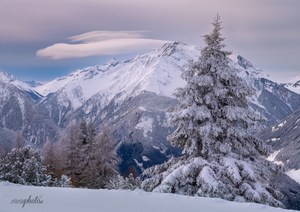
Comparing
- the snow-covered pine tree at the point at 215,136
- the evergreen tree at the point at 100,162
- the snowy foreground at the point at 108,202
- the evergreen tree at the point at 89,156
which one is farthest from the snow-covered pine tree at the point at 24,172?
the evergreen tree at the point at 89,156

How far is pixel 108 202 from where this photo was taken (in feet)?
45.1

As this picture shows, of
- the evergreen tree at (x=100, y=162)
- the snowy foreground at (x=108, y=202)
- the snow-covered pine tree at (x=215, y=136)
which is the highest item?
the snow-covered pine tree at (x=215, y=136)

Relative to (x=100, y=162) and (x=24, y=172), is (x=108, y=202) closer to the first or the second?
(x=24, y=172)

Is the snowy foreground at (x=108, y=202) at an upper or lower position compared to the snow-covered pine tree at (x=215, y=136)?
lower

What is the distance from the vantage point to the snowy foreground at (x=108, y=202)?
1281 centimetres

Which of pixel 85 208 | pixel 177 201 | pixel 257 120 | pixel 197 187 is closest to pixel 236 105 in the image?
pixel 257 120

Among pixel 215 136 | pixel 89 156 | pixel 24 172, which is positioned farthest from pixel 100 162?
pixel 215 136

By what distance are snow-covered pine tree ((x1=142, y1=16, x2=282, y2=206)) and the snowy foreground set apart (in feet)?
8.30

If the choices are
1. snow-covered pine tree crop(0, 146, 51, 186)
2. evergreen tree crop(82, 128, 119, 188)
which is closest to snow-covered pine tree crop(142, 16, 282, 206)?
snow-covered pine tree crop(0, 146, 51, 186)

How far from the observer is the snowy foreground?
1281 centimetres

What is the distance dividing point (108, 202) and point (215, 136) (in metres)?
6.15

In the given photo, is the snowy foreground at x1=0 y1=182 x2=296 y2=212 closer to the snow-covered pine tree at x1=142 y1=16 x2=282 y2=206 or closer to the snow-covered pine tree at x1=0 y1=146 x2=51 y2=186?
the snow-covered pine tree at x1=142 y1=16 x2=282 y2=206

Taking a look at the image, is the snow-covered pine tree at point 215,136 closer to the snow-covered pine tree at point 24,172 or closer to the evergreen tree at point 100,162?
the snow-covered pine tree at point 24,172

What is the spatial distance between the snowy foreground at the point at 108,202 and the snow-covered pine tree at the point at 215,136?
253 centimetres
